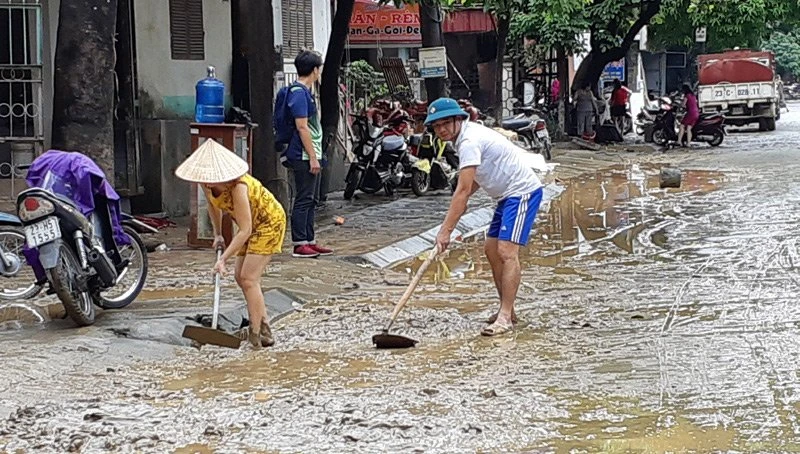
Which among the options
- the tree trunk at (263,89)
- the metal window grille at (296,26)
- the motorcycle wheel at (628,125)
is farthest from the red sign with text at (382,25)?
the tree trunk at (263,89)

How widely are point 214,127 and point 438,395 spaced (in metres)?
5.31

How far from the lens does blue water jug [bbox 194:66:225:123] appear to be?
411 inches

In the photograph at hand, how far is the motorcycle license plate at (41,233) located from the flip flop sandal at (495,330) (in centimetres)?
278

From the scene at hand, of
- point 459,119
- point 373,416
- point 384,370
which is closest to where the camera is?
point 373,416

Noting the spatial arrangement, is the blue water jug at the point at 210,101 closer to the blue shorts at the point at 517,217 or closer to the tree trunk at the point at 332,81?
the tree trunk at the point at 332,81

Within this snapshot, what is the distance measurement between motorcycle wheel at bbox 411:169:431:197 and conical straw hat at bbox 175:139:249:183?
9210mm

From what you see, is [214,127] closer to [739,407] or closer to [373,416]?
[373,416]

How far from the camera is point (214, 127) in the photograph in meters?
10.2

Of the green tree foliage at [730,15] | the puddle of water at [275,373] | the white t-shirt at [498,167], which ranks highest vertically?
the green tree foliage at [730,15]

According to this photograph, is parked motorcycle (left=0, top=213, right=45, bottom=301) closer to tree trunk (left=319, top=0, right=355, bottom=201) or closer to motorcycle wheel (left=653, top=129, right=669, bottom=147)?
tree trunk (left=319, top=0, right=355, bottom=201)

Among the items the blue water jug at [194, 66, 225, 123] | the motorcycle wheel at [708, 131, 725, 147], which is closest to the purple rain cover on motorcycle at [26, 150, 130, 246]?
the blue water jug at [194, 66, 225, 123]

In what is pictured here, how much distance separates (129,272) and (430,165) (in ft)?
28.4

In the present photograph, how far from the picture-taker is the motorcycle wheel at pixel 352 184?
1529 centimetres

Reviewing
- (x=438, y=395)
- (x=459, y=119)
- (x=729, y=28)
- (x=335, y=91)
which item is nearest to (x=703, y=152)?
(x=729, y=28)
